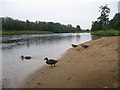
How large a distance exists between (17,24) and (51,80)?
329 feet

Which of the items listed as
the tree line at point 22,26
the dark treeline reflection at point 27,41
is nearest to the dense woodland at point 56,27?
the tree line at point 22,26

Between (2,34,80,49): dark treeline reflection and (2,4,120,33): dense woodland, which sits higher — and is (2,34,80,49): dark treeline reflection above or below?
below

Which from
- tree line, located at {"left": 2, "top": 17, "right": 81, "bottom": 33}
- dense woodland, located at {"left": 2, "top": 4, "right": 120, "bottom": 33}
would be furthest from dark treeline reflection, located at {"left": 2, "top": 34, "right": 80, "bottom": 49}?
tree line, located at {"left": 2, "top": 17, "right": 81, "bottom": 33}

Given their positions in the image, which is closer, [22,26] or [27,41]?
[27,41]

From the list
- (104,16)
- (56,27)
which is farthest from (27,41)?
(56,27)

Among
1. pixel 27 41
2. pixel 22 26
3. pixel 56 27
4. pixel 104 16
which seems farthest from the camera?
pixel 56 27

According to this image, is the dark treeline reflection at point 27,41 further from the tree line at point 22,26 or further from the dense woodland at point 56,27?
the tree line at point 22,26

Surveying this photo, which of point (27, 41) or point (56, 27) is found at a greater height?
point (56, 27)

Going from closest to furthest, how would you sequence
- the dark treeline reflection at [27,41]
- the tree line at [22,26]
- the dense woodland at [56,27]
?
the dark treeline reflection at [27,41], the dense woodland at [56,27], the tree line at [22,26]

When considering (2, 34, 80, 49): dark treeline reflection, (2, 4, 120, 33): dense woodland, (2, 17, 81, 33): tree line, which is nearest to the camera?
(2, 34, 80, 49): dark treeline reflection

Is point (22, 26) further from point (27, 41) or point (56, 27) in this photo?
point (27, 41)

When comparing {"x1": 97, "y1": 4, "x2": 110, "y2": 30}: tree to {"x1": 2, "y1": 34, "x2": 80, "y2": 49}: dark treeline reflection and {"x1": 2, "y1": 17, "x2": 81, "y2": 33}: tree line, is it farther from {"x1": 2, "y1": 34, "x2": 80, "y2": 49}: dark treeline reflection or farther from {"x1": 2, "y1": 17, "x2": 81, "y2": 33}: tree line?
{"x1": 2, "y1": 17, "x2": 81, "y2": 33}: tree line

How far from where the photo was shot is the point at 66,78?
8289mm

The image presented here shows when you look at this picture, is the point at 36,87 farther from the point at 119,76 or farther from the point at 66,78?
the point at 119,76
